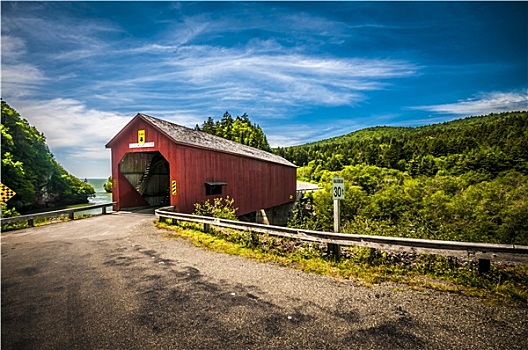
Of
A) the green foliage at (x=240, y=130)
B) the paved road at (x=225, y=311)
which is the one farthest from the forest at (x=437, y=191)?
the green foliage at (x=240, y=130)

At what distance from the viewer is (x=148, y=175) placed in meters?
15.3

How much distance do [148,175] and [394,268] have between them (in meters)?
13.9

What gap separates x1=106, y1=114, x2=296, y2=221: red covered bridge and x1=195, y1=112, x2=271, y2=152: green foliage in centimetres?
3431

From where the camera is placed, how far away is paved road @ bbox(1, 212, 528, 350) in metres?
2.71

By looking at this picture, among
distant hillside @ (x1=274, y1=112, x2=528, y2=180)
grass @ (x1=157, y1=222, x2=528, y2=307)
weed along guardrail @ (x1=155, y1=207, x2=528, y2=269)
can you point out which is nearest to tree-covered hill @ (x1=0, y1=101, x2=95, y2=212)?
grass @ (x1=157, y1=222, x2=528, y2=307)

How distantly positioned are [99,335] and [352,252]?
185 inches

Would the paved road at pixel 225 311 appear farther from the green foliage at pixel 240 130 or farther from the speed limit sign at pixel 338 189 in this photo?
the green foliage at pixel 240 130

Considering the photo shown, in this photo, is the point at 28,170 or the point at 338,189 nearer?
the point at 338,189

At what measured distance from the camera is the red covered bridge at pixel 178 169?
1170 cm

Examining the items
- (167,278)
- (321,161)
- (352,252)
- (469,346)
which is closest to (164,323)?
(167,278)

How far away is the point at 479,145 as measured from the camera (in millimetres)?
Result: 56750

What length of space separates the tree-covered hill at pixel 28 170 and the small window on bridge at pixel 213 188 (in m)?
20.8

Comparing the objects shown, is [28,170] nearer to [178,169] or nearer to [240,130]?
[178,169]

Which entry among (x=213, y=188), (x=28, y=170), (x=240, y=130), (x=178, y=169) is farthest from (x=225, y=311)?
(x=240, y=130)
